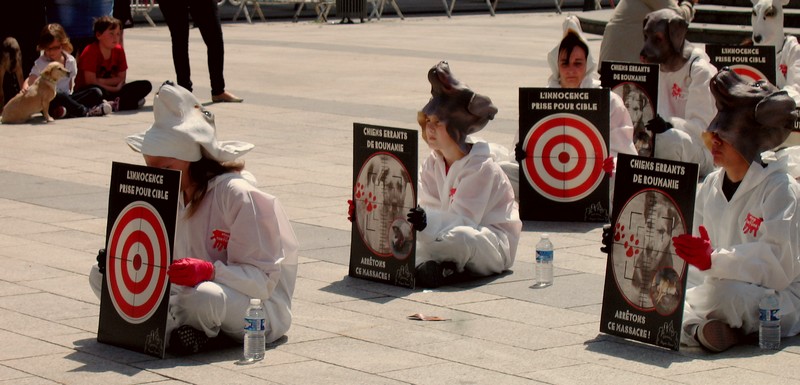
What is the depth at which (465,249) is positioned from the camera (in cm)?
783

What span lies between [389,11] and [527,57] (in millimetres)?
11776

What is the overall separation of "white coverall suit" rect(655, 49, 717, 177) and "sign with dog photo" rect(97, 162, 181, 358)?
5.61 m

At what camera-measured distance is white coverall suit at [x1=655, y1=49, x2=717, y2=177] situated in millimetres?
11125

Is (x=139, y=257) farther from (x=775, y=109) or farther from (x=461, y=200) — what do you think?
(x=775, y=109)

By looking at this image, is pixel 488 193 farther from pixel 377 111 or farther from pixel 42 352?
pixel 377 111

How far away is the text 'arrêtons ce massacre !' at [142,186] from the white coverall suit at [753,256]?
95.0 inches

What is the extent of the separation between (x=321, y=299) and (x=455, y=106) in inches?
51.1

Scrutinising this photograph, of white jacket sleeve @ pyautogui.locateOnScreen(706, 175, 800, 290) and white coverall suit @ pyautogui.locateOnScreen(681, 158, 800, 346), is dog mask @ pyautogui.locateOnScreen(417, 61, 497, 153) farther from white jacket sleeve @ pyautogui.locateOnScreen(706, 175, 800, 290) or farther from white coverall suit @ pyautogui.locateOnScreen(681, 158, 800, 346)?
white jacket sleeve @ pyautogui.locateOnScreen(706, 175, 800, 290)

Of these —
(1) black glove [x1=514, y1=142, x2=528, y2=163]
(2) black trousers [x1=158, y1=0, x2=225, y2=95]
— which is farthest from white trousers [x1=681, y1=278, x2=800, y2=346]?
(2) black trousers [x1=158, y1=0, x2=225, y2=95]

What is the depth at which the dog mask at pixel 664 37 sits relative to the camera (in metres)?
11.0

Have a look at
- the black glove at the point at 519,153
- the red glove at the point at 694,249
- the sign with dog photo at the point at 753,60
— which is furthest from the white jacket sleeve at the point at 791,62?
the red glove at the point at 694,249

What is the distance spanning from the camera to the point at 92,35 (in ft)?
54.1

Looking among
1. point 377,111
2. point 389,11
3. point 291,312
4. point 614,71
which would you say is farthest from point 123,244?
point 389,11

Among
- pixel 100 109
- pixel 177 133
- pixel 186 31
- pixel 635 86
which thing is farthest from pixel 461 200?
pixel 186 31
